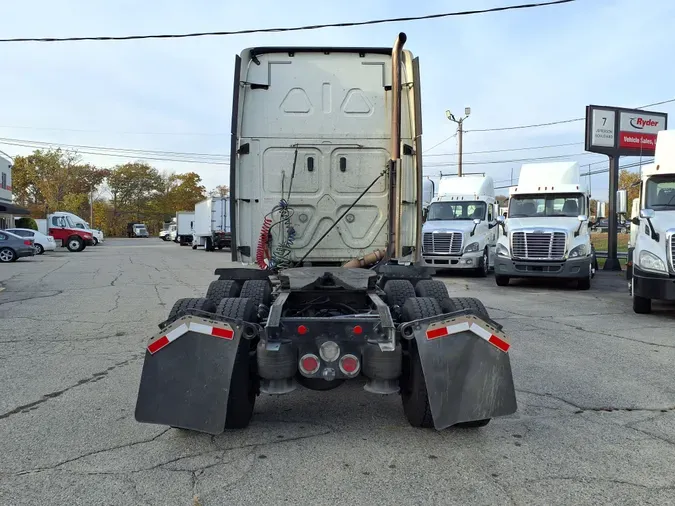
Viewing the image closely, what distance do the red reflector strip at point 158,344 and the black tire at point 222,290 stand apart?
68.4 inches

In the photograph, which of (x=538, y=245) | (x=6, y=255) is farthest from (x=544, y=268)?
(x=6, y=255)

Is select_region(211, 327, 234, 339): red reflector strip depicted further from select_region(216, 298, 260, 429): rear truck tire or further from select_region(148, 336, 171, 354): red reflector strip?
select_region(148, 336, 171, 354): red reflector strip

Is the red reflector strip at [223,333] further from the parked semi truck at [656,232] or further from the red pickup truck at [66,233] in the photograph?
the red pickup truck at [66,233]

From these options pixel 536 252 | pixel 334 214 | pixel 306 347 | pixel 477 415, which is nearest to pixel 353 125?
pixel 334 214

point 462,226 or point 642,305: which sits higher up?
point 462,226

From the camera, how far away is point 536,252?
14.9 metres

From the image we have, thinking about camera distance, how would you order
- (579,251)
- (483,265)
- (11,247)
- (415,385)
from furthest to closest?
(11,247) → (483,265) → (579,251) → (415,385)

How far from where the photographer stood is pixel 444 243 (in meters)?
Result: 18.6

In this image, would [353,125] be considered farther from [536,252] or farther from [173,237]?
[173,237]

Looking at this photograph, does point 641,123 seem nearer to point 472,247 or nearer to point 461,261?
point 472,247

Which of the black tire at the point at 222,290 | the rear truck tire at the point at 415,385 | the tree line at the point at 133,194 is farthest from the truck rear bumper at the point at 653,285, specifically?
the tree line at the point at 133,194

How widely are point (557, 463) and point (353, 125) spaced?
425 cm

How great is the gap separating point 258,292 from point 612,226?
18.0 meters

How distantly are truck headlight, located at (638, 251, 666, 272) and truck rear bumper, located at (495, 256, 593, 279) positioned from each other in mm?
4231
